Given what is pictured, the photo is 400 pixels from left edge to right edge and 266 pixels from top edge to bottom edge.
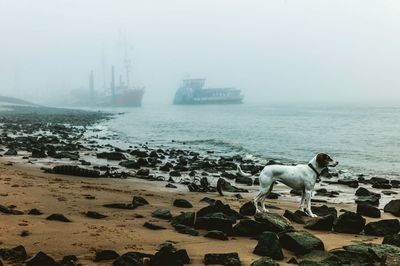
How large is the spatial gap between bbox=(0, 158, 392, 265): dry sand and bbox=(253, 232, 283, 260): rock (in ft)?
0.42

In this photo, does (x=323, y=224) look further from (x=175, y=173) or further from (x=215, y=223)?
(x=175, y=173)

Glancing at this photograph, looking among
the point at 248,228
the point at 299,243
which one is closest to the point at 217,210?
the point at 248,228

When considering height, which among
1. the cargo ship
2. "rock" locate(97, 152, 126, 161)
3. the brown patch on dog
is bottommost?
"rock" locate(97, 152, 126, 161)

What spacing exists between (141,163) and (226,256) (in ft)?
45.5

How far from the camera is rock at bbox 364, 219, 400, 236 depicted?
7.70 metres

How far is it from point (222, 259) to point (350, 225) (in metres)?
3.33

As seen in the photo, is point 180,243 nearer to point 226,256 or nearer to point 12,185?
point 226,256

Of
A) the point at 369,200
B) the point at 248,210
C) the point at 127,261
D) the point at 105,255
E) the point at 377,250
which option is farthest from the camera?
the point at 369,200

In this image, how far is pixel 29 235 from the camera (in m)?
6.33

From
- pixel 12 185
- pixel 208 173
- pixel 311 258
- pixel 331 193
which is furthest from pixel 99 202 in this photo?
pixel 208 173

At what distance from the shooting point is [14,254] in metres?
5.34

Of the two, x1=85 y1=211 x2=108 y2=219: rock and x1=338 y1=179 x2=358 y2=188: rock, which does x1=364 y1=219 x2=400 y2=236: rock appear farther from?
x1=338 y1=179 x2=358 y2=188: rock

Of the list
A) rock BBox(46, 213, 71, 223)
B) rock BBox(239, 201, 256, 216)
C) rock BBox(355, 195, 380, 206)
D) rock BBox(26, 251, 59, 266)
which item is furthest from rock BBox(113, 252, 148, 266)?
rock BBox(355, 195, 380, 206)

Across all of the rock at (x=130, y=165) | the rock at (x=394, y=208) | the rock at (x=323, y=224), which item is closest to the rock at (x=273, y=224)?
the rock at (x=323, y=224)
